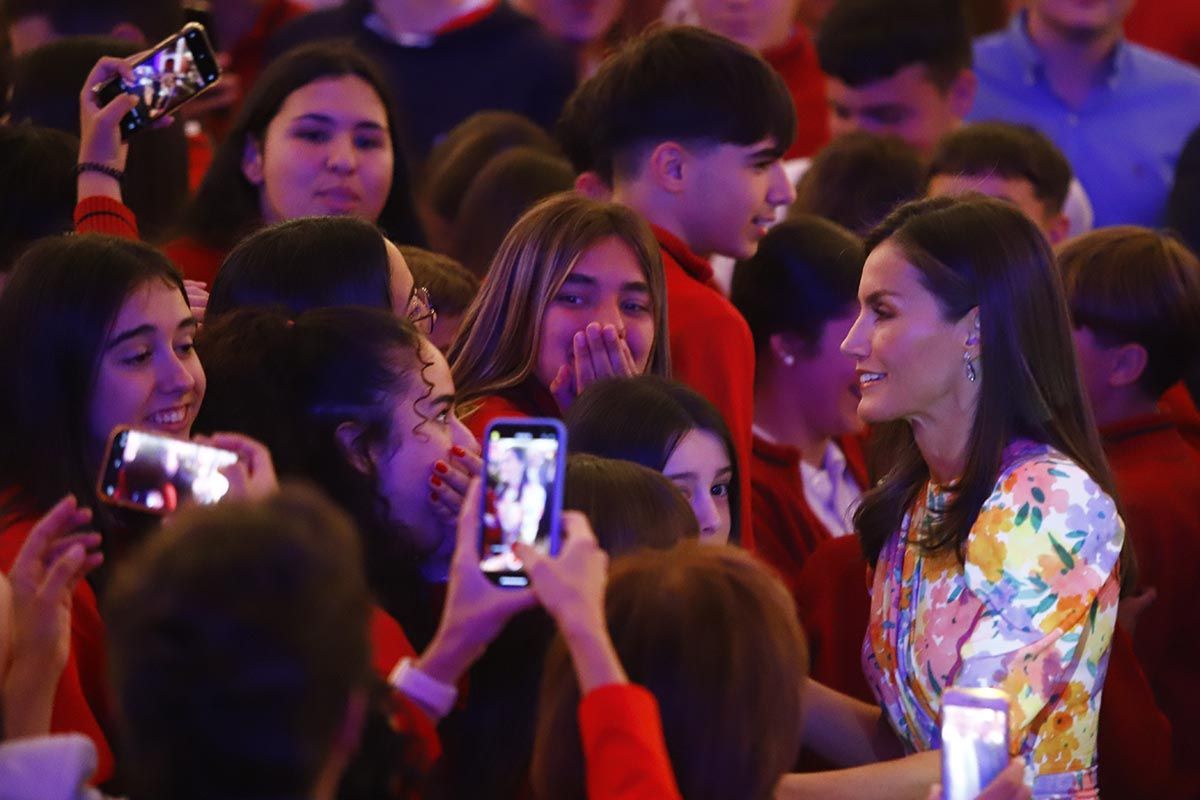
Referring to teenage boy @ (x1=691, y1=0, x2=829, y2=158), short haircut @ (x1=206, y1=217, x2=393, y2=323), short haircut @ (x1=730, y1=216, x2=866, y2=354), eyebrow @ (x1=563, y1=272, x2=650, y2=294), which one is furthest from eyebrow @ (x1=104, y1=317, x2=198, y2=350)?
teenage boy @ (x1=691, y1=0, x2=829, y2=158)

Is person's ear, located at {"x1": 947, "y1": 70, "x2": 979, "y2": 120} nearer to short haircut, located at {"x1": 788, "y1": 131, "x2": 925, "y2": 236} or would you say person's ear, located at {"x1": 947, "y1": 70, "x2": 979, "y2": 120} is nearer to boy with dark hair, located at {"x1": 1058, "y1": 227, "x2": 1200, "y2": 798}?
short haircut, located at {"x1": 788, "y1": 131, "x2": 925, "y2": 236}

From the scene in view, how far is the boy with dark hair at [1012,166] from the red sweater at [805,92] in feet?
4.30

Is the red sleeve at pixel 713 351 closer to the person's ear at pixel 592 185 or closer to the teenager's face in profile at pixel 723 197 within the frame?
the teenager's face in profile at pixel 723 197

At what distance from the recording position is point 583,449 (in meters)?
2.81

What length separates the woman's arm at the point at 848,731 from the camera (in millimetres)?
2818

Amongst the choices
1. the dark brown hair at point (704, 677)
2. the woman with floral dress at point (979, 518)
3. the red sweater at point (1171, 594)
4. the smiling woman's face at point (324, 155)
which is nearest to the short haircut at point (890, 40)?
the smiling woman's face at point (324, 155)

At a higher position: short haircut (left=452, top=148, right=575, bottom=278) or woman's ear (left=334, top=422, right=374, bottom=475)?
woman's ear (left=334, top=422, right=374, bottom=475)

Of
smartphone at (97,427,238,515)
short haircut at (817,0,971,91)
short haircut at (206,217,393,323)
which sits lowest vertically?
short haircut at (817,0,971,91)

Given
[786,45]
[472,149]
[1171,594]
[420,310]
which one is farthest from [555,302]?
[786,45]

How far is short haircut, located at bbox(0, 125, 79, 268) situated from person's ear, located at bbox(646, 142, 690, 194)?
1184mm

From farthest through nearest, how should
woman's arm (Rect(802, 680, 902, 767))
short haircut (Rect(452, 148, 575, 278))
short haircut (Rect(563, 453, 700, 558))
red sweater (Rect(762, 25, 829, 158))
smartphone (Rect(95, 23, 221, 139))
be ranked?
red sweater (Rect(762, 25, 829, 158)), short haircut (Rect(452, 148, 575, 278)), smartphone (Rect(95, 23, 221, 139)), woman's arm (Rect(802, 680, 902, 767)), short haircut (Rect(563, 453, 700, 558))

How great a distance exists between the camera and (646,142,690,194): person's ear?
3670mm

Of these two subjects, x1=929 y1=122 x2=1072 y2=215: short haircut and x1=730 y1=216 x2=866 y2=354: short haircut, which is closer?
x1=730 y1=216 x2=866 y2=354: short haircut

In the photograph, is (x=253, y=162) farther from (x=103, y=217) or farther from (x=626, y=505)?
(x=626, y=505)
